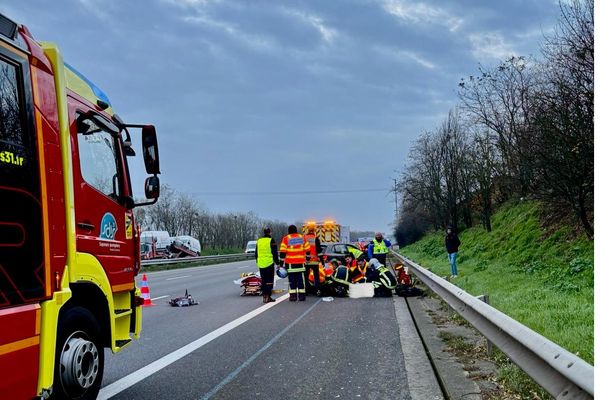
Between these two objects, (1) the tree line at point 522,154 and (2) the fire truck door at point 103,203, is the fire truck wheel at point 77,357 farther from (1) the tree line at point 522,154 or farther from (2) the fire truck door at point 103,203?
(1) the tree line at point 522,154

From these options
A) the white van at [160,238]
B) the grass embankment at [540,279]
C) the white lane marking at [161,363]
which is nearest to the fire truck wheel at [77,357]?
the white lane marking at [161,363]

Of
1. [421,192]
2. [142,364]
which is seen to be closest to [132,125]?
[142,364]

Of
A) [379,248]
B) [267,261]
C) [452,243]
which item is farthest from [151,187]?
[452,243]

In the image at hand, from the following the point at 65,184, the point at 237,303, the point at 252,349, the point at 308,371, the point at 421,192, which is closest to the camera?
the point at 65,184

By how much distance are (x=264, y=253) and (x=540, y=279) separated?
20.3 ft

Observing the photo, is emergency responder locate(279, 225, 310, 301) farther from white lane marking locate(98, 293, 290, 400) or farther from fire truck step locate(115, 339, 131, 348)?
fire truck step locate(115, 339, 131, 348)

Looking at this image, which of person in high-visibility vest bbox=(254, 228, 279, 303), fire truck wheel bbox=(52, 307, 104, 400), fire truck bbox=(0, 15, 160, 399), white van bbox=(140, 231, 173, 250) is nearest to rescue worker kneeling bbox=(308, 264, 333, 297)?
person in high-visibility vest bbox=(254, 228, 279, 303)

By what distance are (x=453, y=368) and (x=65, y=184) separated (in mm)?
4184

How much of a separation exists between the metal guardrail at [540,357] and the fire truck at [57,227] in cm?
308

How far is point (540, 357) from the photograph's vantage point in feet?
11.4

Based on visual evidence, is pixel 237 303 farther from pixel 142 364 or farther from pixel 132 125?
pixel 132 125

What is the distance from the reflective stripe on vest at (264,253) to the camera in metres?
12.5

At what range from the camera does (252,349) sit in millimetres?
6984

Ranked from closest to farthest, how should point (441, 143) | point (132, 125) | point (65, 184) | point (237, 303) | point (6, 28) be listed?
point (6, 28) < point (65, 184) < point (132, 125) < point (237, 303) < point (441, 143)
